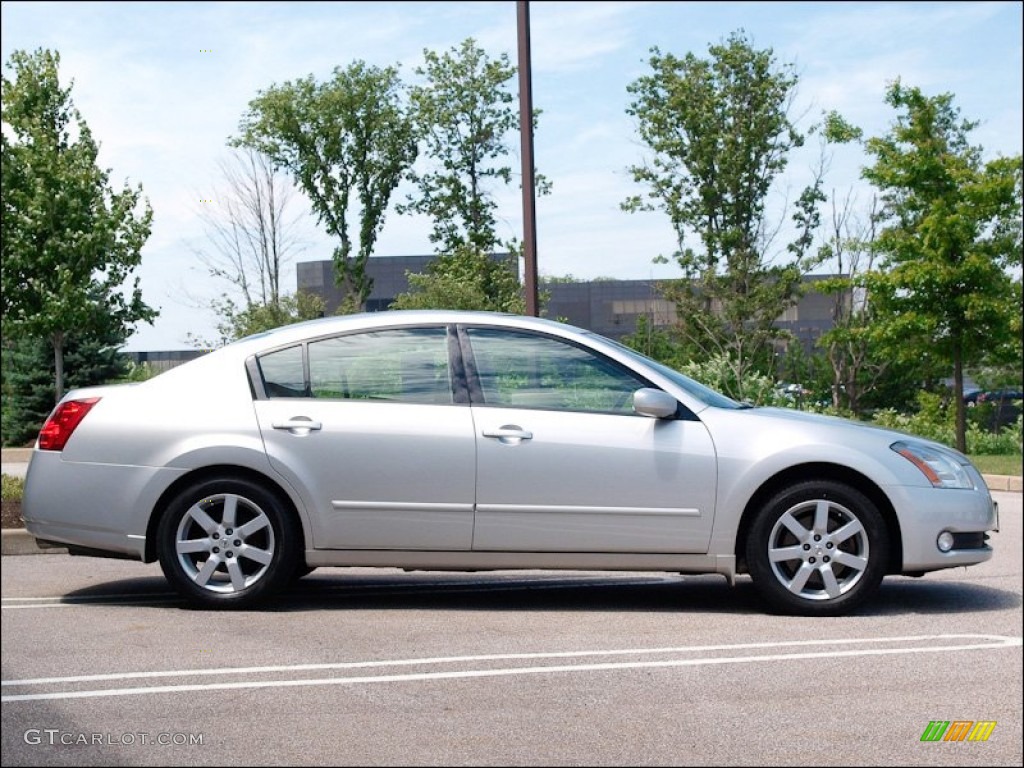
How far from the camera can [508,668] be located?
5176mm

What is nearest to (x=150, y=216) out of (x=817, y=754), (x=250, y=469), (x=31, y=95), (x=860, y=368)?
(x=31, y=95)

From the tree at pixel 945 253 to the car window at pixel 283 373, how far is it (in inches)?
686

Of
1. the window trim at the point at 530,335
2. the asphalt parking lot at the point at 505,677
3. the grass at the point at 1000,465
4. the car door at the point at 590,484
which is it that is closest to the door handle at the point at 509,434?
the car door at the point at 590,484

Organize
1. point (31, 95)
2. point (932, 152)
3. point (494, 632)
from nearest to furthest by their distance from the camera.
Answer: point (494, 632), point (31, 95), point (932, 152)

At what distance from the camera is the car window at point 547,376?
665 cm

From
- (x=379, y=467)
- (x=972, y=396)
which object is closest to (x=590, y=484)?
(x=379, y=467)

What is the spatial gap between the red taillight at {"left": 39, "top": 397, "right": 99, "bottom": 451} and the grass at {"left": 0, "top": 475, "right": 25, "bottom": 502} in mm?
4269

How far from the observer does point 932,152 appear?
2317cm

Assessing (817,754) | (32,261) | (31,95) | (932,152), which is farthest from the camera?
(932,152)

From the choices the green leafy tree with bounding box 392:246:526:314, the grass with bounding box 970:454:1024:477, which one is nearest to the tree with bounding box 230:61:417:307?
the green leafy tree with bounding box 392:246:526:314

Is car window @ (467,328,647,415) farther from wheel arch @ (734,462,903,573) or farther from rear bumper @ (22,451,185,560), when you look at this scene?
rear bumper @ (22,451,185,560)

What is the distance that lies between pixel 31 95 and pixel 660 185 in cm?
1579

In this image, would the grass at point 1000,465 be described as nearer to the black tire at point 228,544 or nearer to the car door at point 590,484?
the car door at point 590,484

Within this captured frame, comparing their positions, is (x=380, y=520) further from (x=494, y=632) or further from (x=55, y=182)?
(x=55, y=182)
